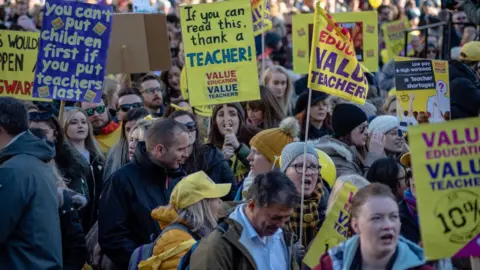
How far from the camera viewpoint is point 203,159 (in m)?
10.0

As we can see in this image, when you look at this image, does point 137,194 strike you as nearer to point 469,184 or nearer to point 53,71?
point 53,71

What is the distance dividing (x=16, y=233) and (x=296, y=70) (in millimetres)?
8046

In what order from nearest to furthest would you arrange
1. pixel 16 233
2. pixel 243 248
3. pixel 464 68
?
pixel 243 248 → pixel 16 233 → pixel 464 68

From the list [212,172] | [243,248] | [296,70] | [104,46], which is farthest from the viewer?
[296,70]

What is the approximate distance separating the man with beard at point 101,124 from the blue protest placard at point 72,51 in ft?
4.78

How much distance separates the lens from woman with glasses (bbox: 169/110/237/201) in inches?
390

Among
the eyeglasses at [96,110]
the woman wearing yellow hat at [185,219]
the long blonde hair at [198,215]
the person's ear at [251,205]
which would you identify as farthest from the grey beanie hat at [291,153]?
the eyeglasses at [96,110]

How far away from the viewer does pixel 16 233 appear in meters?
7.42

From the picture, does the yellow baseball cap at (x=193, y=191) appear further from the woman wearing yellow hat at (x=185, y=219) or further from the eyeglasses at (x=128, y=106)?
the eyeglasses at (x=128, y=106)

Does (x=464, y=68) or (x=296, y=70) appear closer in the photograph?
(x=464, y=68)

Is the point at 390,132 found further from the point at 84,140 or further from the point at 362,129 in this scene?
the point at 84,140

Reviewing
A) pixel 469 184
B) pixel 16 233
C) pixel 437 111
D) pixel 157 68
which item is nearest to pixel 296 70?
pixel 157 68

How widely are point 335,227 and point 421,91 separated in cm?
409

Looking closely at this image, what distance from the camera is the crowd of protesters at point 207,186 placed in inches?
256
